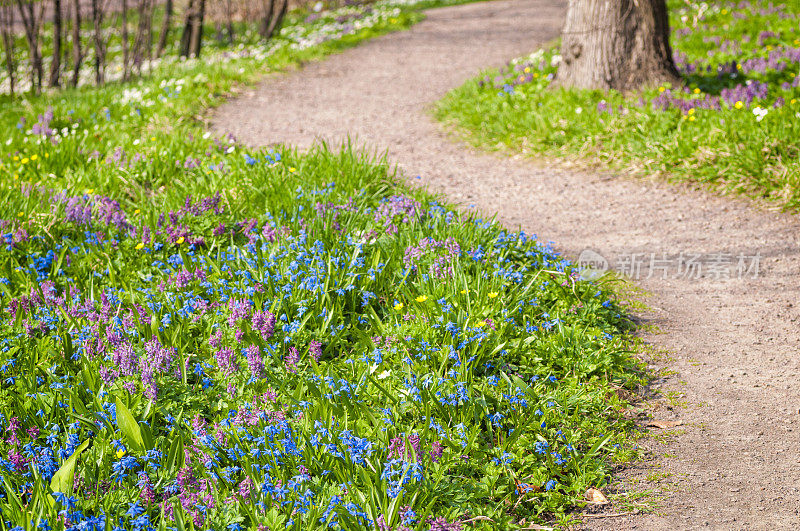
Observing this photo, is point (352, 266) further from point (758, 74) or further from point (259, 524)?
point (758, 74)

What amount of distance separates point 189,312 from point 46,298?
847 millimetres

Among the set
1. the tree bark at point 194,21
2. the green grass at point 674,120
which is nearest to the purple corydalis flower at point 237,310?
the green grass at point 674,120

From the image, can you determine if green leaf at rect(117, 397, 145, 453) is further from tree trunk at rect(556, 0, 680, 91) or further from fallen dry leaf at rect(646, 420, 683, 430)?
tree trunk at rect(556, 0, 680, 91)

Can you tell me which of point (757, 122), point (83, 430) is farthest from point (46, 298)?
point (757, 122)

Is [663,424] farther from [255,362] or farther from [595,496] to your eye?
[255,362]

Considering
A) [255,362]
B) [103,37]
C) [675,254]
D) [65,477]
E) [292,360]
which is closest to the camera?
[65,477]

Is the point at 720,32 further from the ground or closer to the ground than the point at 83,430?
further from the ground

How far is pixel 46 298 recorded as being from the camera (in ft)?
11.7

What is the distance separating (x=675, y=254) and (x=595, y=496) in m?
2.25

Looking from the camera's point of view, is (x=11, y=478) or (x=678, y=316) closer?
(x=11, y=478)

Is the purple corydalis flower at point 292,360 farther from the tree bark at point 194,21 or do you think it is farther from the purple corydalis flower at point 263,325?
the tree bark at point 194,21

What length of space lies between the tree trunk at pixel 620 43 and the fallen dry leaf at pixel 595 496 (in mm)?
4957

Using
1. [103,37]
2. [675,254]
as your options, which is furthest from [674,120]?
[103,37]

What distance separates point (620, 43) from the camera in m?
6.46
